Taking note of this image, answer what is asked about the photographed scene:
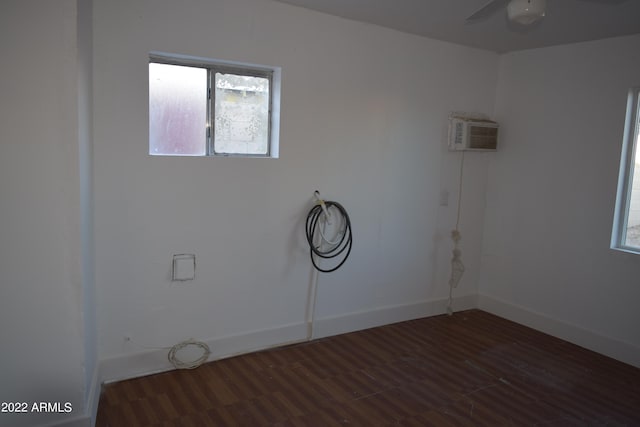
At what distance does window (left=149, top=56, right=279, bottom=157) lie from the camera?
3133 mm

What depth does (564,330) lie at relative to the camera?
13.4ft

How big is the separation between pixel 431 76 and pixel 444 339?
2.28 m

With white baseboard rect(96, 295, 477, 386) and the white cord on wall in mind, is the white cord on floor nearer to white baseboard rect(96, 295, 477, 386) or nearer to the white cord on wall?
white baseboard rect(96, 295, 477, 386)

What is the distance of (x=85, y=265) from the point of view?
2395mm

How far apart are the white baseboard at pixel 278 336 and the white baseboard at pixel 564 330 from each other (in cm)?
24

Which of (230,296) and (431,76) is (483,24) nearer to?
(431,76)

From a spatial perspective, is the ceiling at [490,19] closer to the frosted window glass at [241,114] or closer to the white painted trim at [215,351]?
the frosted window glass at [241,114]

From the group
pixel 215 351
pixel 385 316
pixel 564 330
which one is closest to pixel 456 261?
pixel 385 316

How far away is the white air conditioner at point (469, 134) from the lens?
4.28 meters

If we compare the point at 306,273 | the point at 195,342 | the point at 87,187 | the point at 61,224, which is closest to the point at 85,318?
the point at 61,224

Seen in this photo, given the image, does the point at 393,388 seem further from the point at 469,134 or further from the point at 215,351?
the point at 469,134

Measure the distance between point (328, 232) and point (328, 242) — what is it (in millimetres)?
101

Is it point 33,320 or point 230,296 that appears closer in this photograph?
point 33,320

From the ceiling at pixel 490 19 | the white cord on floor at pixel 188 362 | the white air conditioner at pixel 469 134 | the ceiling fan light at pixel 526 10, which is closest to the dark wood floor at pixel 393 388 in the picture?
the white cord on floor at pixel 188 362
